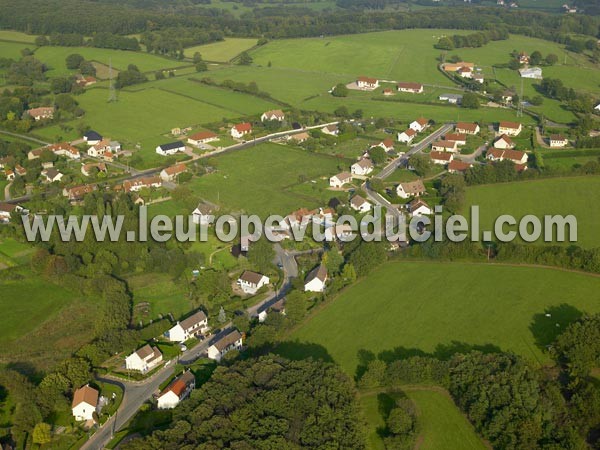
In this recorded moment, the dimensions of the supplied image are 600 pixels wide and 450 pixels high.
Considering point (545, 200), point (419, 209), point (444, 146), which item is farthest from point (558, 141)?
point (419, 209)

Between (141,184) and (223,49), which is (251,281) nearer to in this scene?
(141,184)

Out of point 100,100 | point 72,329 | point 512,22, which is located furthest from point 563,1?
point 72,329

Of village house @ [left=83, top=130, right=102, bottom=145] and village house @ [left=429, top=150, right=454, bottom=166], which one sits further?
village house @ [left=83, top=130, right=102, bottom=145]

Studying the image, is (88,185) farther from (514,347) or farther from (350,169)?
(514,347)

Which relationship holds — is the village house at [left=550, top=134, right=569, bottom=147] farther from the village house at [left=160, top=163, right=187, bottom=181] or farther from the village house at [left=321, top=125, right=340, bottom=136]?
the village house at [left=160, top=163, right=187, bottom=181]

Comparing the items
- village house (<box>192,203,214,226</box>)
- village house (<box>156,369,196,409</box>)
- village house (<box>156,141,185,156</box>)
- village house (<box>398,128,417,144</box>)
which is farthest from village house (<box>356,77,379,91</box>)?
village house (<box>156,369,196,409</box>)
